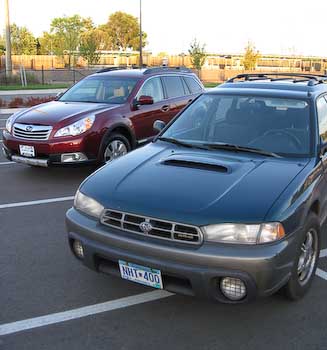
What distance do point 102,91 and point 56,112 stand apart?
1152mm

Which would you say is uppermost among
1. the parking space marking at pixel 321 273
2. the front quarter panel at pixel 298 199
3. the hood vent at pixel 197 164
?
the hood vent at pixel 197 164

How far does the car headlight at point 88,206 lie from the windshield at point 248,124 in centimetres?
130

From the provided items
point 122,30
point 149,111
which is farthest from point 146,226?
point 122,30

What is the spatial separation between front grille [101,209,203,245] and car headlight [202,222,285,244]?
0.25 ft

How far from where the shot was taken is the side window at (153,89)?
8.31 metres

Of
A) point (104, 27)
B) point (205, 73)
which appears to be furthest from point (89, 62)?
point (104, 27)

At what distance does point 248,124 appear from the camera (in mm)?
4484

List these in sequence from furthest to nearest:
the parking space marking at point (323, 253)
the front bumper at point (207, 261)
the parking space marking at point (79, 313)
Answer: the parking space marking at point (323, 253) < the parking space marking at point (79, 313) < the front bumper at point (207, 261)

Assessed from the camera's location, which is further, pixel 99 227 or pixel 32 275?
pixel 32 275

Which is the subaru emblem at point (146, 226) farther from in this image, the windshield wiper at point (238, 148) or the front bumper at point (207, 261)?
the windshield wiper at point (238, 148)

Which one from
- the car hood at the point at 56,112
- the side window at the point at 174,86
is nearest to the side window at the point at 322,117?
the car hood at the point at 56,112

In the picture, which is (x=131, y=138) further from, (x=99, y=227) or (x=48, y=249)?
(x=99, y=227)

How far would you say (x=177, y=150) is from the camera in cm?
430

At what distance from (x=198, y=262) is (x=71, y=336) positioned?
1.00 meters
